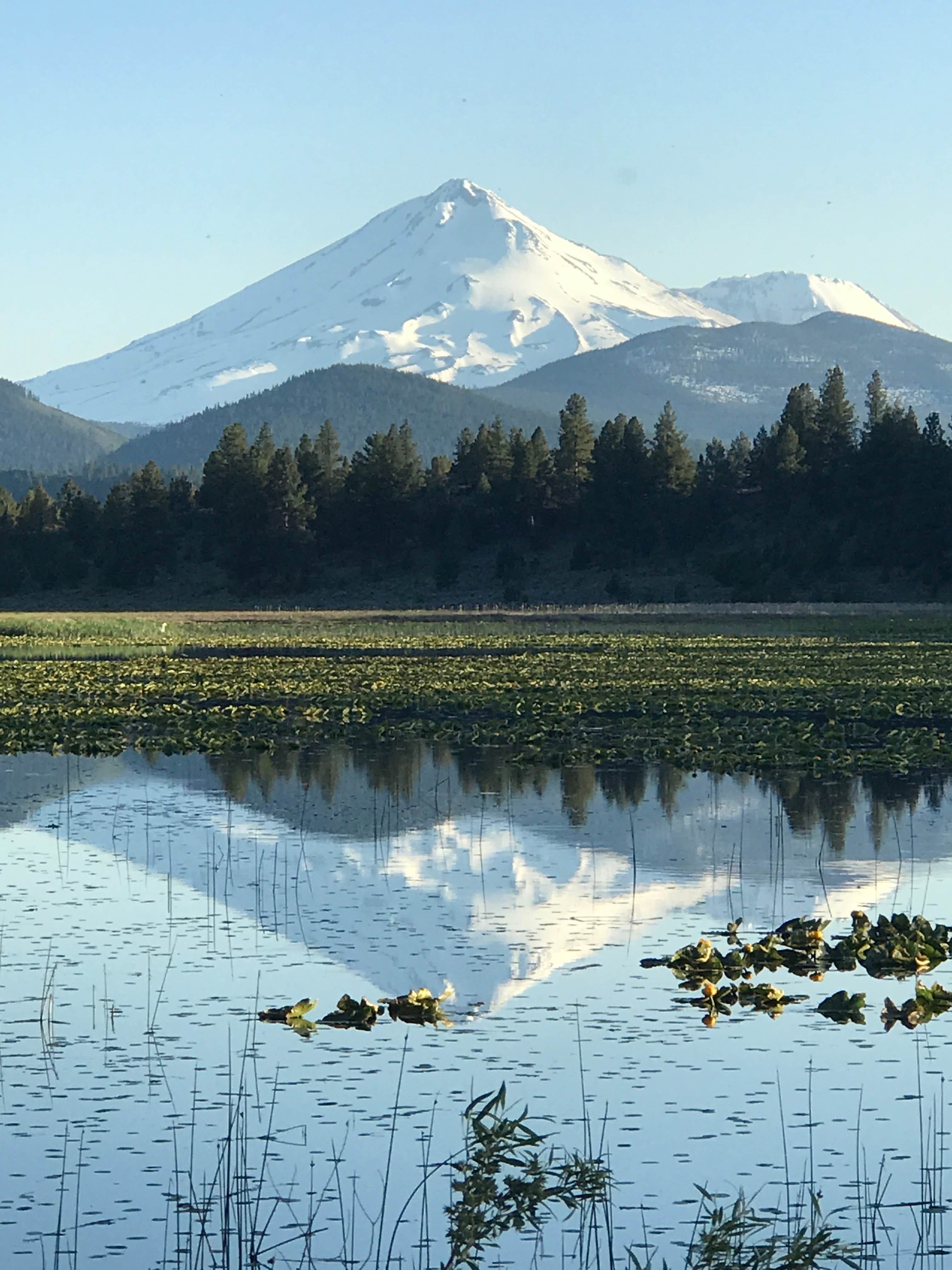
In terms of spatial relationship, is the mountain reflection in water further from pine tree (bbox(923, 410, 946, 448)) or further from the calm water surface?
pine tree (bbox(923, 410, 946, 448))

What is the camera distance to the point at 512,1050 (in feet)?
47.4

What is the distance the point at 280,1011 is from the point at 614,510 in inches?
5925

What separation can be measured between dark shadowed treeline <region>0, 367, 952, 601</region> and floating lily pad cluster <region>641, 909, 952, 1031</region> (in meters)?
130

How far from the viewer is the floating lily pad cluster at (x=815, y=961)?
52.0 ft

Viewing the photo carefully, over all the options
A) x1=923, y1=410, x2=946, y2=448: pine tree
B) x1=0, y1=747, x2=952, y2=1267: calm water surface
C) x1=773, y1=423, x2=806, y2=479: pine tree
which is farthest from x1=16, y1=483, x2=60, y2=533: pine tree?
x1=0, y1=747, x2=952, y2=1267: calm water surface

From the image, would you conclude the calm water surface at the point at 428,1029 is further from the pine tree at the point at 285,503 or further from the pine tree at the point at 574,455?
the pine tree at the point at 574,455

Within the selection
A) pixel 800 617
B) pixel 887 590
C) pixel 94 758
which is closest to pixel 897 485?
pixel 887 590

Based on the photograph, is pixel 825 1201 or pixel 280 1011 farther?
pixel 280 1011

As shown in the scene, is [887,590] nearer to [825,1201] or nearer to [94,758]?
[94,758]

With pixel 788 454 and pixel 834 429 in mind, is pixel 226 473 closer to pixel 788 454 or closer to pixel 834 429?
pixel 788 454

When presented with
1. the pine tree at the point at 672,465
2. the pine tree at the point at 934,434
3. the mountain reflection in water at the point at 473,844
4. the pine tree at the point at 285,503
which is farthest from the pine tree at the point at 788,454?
the mountain reflection in water at the point at 473,844

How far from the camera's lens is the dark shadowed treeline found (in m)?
154

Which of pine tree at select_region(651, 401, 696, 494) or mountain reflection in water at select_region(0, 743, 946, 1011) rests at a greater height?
pine tree at select_region(651, 401, 696, 494)

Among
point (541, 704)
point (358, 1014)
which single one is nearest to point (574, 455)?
point (541, 704)
